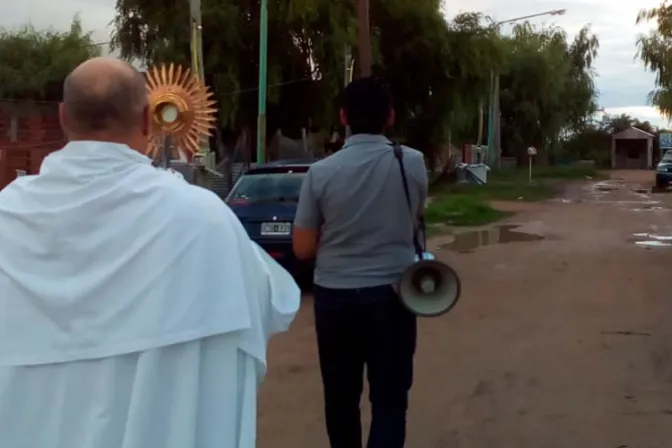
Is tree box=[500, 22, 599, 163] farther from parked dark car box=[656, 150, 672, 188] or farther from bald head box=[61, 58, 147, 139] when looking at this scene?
bald head box=[61, 58, 147, 139]

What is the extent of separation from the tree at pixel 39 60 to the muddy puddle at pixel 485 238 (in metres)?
24.5

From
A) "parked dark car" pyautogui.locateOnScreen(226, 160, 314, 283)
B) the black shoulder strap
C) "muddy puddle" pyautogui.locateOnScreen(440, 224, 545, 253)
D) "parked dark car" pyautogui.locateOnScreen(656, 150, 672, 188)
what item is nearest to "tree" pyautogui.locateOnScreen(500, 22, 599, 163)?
"parked dark car" pyautogui.locateOnScreen(656, 150, 672, 188)

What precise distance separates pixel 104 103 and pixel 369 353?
2198mm

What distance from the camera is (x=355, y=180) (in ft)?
14.1

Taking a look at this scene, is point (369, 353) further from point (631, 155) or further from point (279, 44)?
point (631, 155)

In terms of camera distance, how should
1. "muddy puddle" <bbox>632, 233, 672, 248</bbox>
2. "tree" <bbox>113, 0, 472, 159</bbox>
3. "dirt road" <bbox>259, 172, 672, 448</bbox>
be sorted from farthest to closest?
"tree" <bbox>113, 0, 472, 159</bbox> < "muddy puddle" <bbox>632, 233, 672, 248</bbox> < "dirt road" <bbox>259, 172, 672, 448</bbox>

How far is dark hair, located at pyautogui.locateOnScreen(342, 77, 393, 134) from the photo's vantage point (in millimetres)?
4324

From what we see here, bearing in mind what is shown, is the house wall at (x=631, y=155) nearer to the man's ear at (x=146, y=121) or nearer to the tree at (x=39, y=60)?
the tree at (x=39, y=60)

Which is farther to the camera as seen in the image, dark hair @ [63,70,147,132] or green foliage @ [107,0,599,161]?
green foliage @ [107,0,599,161]

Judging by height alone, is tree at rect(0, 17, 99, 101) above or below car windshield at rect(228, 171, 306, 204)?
above

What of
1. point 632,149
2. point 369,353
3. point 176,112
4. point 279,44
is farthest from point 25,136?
point 632,149

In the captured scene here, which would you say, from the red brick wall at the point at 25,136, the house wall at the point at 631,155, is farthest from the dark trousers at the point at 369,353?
the house wall at the point at 631,155

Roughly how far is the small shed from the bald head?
84.6 meters

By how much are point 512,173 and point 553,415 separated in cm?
4703
